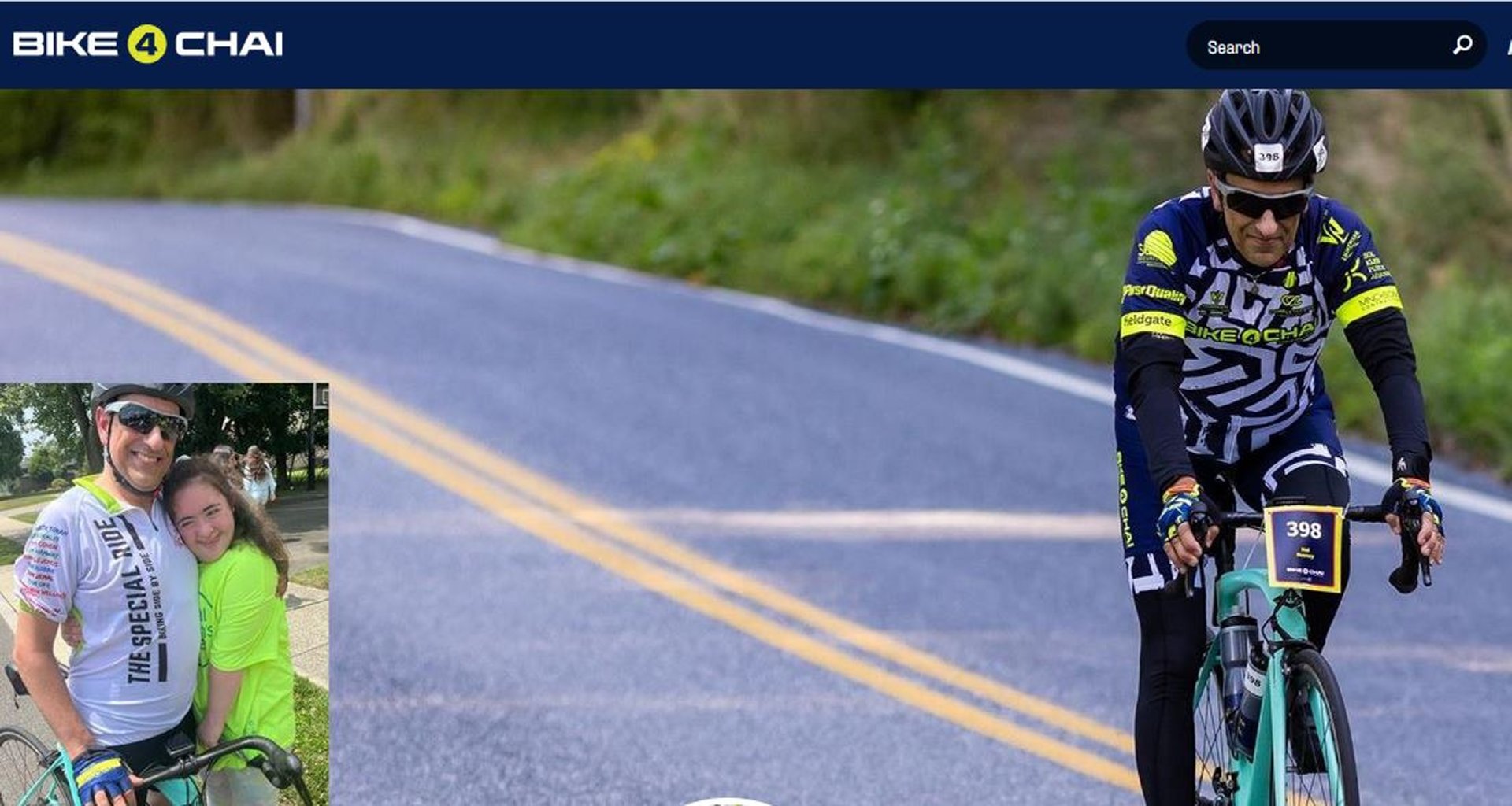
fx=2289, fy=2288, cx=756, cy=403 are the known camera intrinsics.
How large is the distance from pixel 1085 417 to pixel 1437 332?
2.33 meters

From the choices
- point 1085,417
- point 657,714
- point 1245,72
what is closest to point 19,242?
point 1085,417

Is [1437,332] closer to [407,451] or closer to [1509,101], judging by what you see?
[1509,101]

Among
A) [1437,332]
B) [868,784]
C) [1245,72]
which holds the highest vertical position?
[1245,72]

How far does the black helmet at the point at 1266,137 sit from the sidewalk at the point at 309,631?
6.54 ft

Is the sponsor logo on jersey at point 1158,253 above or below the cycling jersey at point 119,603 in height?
above

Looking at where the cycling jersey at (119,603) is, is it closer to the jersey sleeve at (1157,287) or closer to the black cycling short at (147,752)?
the black cycling short at (147,752)

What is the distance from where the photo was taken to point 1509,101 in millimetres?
16906

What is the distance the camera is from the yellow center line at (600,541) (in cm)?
802

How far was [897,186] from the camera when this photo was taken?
76.9ft

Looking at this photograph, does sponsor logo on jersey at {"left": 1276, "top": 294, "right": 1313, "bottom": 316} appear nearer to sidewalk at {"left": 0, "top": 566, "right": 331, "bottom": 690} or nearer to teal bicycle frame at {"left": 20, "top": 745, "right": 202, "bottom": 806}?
sidewalk at {"left": 0, "top": 566, "right": 331, "bottom": 690}

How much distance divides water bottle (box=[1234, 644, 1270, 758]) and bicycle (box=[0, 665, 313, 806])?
2080 millimetres

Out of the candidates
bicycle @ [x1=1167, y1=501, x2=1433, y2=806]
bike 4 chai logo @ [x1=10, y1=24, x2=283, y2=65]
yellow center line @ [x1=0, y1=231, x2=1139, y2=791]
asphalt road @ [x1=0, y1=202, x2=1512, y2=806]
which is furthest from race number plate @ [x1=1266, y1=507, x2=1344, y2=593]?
bike 4 chai logo @ [x1=10, y1=24, x2=283, y2=65]

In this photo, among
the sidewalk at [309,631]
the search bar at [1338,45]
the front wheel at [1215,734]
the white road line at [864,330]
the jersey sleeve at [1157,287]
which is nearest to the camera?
the sidewalk at [309,631]

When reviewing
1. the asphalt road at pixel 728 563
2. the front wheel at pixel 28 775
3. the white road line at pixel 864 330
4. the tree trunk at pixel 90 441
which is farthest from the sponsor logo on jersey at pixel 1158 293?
the white road line at pixel 864 330
